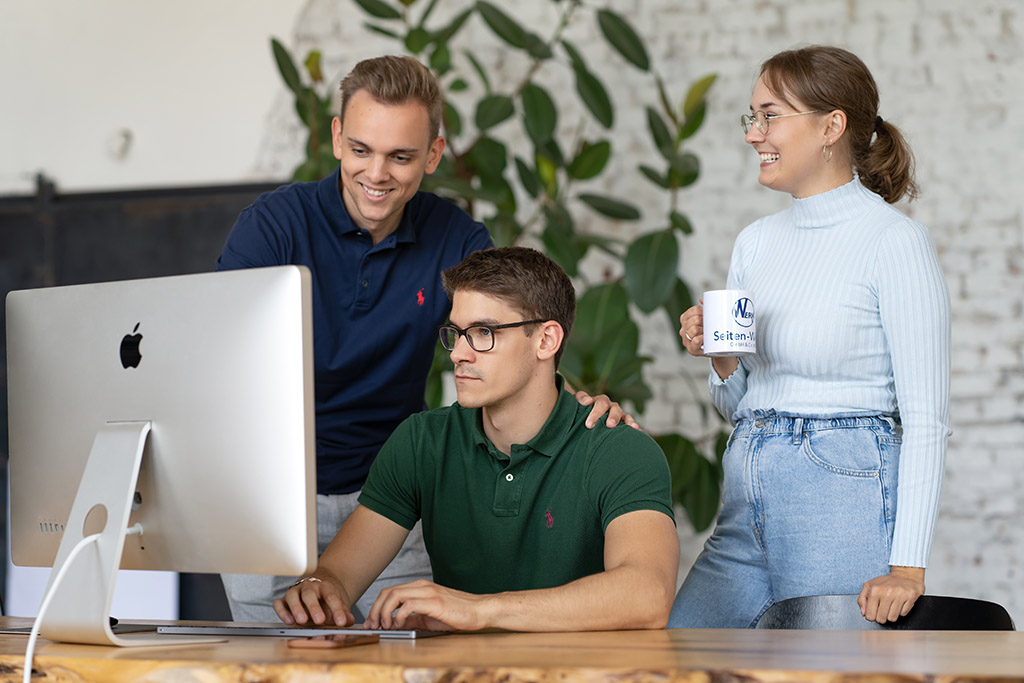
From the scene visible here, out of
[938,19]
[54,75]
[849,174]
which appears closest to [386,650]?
[849,174]

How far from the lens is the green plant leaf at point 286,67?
3539 mm

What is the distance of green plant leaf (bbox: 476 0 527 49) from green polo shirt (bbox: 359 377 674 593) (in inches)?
71.6

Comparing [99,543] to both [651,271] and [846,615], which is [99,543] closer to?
[846,615]

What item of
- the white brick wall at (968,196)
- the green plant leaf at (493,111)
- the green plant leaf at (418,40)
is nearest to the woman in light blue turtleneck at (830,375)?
the green plant leaf at (493,111)

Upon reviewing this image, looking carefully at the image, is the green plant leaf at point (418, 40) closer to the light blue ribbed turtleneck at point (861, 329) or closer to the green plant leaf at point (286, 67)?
the green plant leaf at point (286, 67)

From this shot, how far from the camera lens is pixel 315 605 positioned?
4.88 feet

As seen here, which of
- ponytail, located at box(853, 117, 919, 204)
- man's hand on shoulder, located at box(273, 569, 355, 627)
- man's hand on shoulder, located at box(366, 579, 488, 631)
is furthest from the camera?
ponytail, located at box(853, 117, 919, 204)

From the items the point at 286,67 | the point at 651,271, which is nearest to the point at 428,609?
the point at 651,271

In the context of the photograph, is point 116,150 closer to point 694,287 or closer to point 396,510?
point 694,287

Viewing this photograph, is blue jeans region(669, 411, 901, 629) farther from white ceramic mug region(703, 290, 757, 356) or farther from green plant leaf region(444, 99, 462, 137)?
green plant leaf region(444, 99, 462, 137)

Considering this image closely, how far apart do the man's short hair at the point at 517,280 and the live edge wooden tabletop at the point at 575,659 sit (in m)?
0.63

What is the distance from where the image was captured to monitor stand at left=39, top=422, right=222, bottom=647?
46.4 inches

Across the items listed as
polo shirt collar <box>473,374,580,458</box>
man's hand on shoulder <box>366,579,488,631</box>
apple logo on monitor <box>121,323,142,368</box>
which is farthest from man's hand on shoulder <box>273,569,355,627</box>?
apple logo on monitor <box>121,323,142,368</box>

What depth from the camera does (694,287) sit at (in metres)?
3.71
